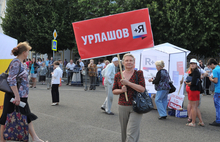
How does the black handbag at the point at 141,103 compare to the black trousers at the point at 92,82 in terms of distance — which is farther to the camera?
the black trousers at the point at 92,82

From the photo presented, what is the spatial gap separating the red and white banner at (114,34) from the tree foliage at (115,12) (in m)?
18.9

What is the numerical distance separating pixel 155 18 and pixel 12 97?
21374 millimetres

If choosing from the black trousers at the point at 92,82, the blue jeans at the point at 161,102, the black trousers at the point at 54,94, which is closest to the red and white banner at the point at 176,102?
the blue jeans at the point at 161,102

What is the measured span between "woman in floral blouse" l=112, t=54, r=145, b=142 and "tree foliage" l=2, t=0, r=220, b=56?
768 inches

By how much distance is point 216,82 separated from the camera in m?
6.57

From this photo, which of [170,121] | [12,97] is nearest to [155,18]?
[170,121]

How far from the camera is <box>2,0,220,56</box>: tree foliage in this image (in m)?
22.4

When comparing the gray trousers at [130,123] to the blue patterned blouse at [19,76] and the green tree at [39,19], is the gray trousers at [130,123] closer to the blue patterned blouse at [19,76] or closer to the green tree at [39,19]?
the blue patterned blouse at [19,76]

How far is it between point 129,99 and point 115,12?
21.6 m

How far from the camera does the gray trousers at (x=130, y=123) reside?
374 cm

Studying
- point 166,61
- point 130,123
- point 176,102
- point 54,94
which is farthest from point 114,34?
point 166,61

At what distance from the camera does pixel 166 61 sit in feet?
31.8

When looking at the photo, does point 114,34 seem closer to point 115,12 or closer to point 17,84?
point 17,84

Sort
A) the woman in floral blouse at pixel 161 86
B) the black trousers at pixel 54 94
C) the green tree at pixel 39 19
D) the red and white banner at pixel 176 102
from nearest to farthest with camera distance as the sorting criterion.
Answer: the woman in floral blouse at pixel 161 86, the red and white banner at pixel 176 102, the black trousers at pixel 54 94, the green tree at pixel 39 19
